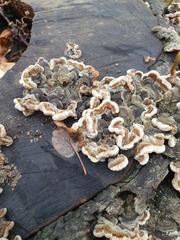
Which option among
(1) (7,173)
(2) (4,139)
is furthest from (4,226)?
(2) (4,139)

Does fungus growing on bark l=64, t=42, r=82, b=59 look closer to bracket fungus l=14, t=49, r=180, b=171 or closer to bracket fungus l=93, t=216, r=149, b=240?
bracket fungus l=14, t=49, r=180, b=171

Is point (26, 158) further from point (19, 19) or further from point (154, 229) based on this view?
point (19, 19)

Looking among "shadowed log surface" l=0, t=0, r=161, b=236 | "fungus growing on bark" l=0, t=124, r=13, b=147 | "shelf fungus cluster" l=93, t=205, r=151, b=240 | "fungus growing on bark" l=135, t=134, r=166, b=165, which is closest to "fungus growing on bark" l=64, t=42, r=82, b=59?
"shadowed log surface" l=0, t=0, r=161, b=236

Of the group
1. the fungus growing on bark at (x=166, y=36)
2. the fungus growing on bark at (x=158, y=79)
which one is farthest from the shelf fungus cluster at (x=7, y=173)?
the fungus growing on bark at (x=166, y=36)

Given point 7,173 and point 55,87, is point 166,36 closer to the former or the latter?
point 55,87

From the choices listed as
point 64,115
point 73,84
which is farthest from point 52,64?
point 64,115

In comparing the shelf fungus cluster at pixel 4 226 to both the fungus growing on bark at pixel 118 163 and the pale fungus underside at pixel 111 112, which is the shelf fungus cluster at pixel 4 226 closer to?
the pale fungus underside at pixel 111 112
